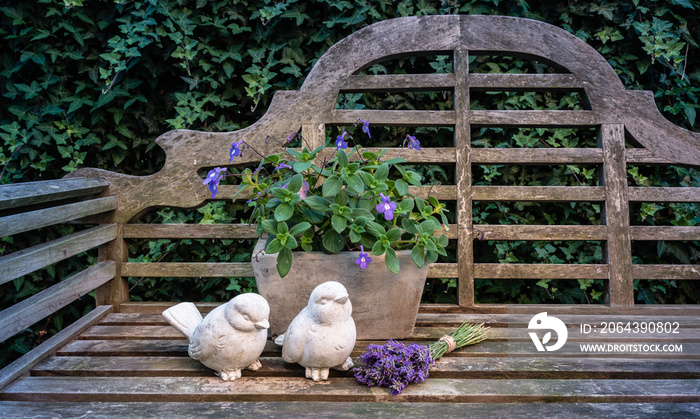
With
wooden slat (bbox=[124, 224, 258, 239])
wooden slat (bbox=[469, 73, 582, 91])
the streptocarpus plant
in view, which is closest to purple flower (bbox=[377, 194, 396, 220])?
the streptocarpus plant

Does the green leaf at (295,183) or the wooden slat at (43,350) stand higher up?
the green leaf at (295,183)

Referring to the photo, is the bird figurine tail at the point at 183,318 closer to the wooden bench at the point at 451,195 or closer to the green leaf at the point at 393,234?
the wooden bench at the point at 451,195

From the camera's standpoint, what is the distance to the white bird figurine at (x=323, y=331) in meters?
1.55

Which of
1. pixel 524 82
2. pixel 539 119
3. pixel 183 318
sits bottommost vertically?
pixel 183 318

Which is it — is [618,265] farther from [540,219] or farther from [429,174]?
[429,174]

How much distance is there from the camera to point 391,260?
177 cm

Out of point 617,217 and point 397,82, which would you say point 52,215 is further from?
point 617,217

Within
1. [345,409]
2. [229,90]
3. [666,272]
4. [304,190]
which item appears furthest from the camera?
[229,90]

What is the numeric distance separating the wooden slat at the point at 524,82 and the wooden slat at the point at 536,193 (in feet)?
1.62

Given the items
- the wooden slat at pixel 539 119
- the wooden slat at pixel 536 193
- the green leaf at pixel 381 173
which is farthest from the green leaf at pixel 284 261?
the wooden slat at pixel 539 119

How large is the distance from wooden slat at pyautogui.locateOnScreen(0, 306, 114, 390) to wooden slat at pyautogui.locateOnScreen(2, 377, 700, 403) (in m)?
0.05

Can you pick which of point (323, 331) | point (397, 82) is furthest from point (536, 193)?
point (323, 331)

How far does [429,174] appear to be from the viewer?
9.48 ft

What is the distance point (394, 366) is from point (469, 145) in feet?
4.05
